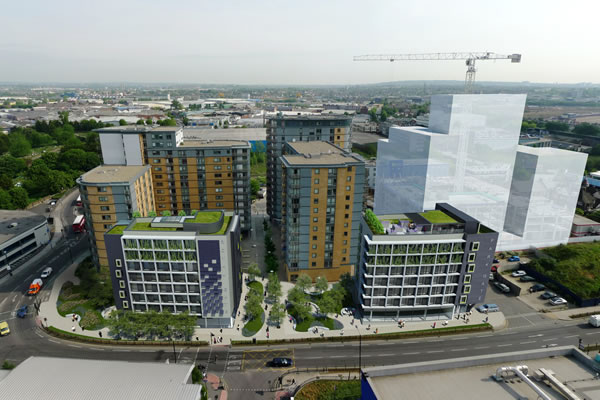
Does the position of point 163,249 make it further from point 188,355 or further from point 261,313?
point 261,313

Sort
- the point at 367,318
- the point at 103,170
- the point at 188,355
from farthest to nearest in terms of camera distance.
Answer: the point at 103,170 → the point at 367,318 → the point at 188,355

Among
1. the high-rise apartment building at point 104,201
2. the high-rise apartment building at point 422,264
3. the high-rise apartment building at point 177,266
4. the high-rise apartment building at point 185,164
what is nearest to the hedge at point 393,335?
the high-rise apartment building at point 422,264

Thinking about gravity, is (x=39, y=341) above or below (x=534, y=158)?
below

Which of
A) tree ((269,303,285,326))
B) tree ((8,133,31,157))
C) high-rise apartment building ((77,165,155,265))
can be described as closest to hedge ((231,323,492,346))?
tree ((269,303,285,326))

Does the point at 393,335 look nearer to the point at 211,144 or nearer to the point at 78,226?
the point at 211,144

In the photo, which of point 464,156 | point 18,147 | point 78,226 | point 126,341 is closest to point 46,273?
point 78,226

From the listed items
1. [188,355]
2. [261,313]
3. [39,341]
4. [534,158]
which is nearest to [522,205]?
[534,158]
